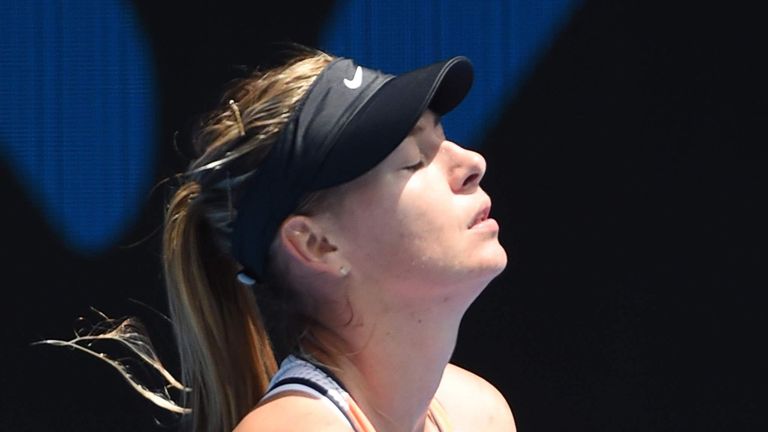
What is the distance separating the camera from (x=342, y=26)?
240cm

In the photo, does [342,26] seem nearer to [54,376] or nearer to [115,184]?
[115,184]

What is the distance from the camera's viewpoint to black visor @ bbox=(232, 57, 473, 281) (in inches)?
63.6

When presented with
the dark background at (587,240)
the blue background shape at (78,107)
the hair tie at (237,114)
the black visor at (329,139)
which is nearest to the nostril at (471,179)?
the black visor at (329,139)

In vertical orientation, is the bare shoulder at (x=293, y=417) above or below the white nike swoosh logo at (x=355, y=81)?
below

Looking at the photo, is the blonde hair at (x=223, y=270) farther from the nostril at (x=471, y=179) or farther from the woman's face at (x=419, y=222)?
the nostril at (x=471, y=179)

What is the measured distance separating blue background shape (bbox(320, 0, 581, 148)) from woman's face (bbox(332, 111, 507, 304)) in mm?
737

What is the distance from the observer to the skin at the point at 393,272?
163 centimetres

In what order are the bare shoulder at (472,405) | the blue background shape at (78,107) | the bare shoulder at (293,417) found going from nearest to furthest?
the bare shoulder at (293,417)
the bare shoulder at (472,405)
the blue background shape at (78,107)

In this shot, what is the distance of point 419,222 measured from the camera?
163 cm

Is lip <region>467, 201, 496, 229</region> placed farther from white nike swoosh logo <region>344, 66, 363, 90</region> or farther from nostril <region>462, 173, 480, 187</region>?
white nike swoosh logo <region>344, 66, 363, 90</region>

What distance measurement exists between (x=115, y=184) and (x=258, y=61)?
327 mm

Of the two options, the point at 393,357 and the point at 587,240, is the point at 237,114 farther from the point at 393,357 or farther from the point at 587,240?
the point at 587,240

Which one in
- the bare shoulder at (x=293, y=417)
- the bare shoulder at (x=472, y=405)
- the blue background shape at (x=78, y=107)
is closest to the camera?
the bare shoulder at (x=293, y=417)

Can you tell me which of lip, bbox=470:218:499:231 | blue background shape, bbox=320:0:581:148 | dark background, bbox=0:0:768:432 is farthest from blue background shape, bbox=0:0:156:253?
lip, bbox=470:218:499:231
